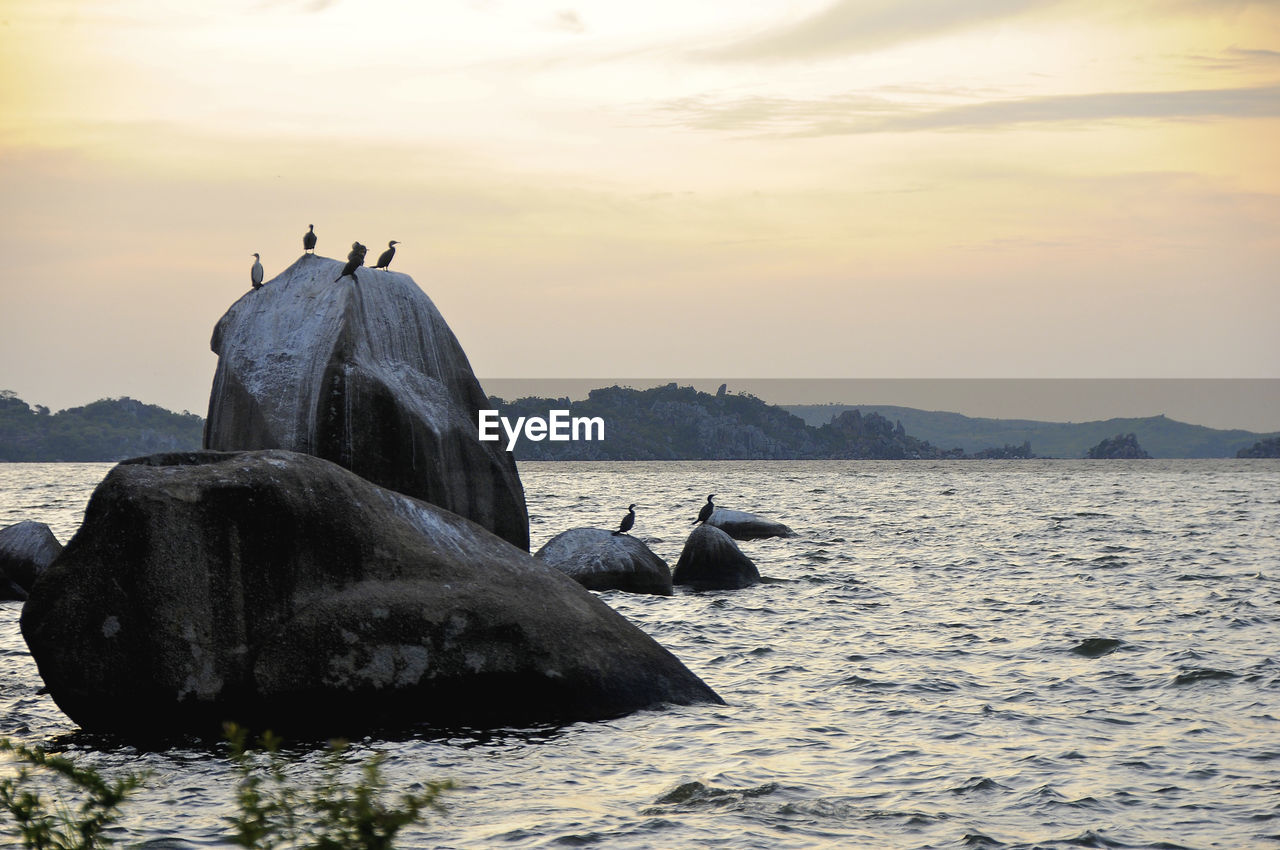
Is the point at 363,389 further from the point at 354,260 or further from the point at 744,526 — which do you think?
the point at 744,526

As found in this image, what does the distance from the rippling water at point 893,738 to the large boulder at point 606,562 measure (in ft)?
1.75

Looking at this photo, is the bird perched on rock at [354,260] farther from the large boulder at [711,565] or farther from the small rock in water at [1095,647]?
the small rock in water at [1095,647]

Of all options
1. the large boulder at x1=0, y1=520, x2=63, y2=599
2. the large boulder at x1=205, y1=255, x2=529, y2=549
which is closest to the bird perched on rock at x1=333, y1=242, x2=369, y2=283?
the large boulder at x1=205, y1=255, x2=529, y2=549

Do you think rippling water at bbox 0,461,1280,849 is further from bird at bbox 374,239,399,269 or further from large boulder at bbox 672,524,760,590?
bird at bbox 374,239,399,269

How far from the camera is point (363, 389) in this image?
56.2 feet

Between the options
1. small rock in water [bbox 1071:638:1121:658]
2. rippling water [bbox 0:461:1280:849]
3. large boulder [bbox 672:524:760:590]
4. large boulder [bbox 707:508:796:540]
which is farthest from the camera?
large boulder [bbox 707:508:796:540]

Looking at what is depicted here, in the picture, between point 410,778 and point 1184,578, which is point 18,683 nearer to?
point 410,778

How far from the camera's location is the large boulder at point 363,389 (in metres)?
17.0

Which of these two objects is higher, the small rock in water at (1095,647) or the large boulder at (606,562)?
the large boulder at (606,562)

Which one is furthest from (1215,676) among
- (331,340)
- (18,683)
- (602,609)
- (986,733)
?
(18,683)

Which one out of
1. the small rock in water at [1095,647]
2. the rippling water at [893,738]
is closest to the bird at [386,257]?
the rippling water at [893,738]

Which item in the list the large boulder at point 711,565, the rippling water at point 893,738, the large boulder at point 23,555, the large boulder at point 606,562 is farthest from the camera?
the large boulder at point 711,565

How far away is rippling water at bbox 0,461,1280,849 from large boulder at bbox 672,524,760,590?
771mm

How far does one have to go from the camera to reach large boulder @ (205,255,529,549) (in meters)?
17.0
